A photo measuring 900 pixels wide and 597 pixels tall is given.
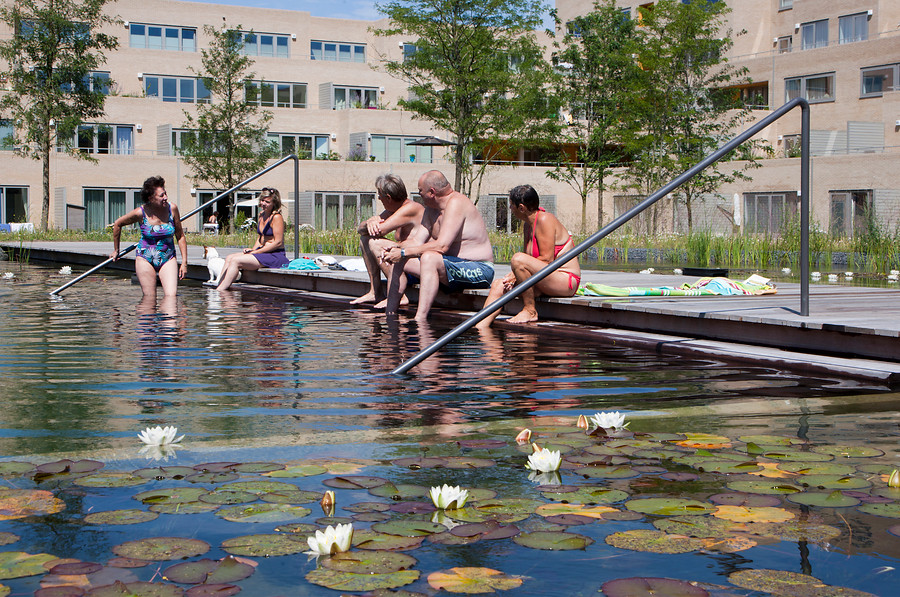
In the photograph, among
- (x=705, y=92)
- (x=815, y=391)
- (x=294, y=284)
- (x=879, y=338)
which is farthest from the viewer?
(x=705, y=92)

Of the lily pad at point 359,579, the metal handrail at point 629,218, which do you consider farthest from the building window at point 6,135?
the lily pad at point 359,579

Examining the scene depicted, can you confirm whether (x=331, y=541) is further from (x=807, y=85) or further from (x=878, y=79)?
(x=807, y=85)

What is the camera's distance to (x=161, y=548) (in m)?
2.56

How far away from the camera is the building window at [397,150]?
47.7 metres

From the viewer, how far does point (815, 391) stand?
516cm

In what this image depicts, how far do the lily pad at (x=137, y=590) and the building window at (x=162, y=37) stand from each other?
48.8 metres

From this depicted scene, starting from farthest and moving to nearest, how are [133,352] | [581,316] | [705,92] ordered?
[705,92], [581,316], [133,352]

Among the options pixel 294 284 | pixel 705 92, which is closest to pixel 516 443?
pixel 294 284

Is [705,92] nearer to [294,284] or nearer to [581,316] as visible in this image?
[294,284]

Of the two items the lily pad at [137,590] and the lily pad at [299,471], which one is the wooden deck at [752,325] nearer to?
the lily pad at [299,471]

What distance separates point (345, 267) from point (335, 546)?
1048cm

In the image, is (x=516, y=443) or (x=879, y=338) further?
(x=879, y=338)

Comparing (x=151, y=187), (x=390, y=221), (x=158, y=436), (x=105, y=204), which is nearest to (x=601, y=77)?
(x=105, y=204)

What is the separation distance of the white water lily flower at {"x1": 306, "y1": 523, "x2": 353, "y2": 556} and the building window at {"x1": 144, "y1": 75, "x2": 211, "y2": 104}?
45436 millimetres
